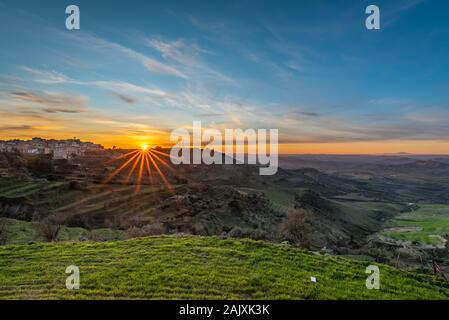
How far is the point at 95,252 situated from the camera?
19594 millimetres

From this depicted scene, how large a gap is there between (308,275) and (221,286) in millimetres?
4598

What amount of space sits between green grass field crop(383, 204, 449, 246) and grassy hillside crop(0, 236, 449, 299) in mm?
119617

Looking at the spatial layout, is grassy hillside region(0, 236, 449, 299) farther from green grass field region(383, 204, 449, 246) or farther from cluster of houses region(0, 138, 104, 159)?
cluster of houses region(0, 138, 104, 159)

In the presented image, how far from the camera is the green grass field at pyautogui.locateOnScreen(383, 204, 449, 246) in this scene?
125375 mm

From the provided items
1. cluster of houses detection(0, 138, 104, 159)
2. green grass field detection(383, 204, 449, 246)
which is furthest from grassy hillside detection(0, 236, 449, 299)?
cluster of houses detection(0, 138, 104, 159)

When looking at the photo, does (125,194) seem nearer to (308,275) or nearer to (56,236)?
(56,236)

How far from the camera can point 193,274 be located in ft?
51.0

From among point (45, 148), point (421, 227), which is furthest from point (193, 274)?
point (45, 148)

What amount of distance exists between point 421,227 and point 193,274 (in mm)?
160523

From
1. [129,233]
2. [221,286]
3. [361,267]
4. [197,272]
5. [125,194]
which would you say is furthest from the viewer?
[125,194]

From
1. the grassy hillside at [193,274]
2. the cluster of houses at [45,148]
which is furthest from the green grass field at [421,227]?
the cluster of houses at [45,148]

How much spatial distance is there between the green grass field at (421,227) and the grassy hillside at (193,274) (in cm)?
11962

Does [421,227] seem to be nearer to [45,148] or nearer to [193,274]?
[193,274]

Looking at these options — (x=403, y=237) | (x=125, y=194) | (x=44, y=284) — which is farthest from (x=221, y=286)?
(x=403, y=237)
